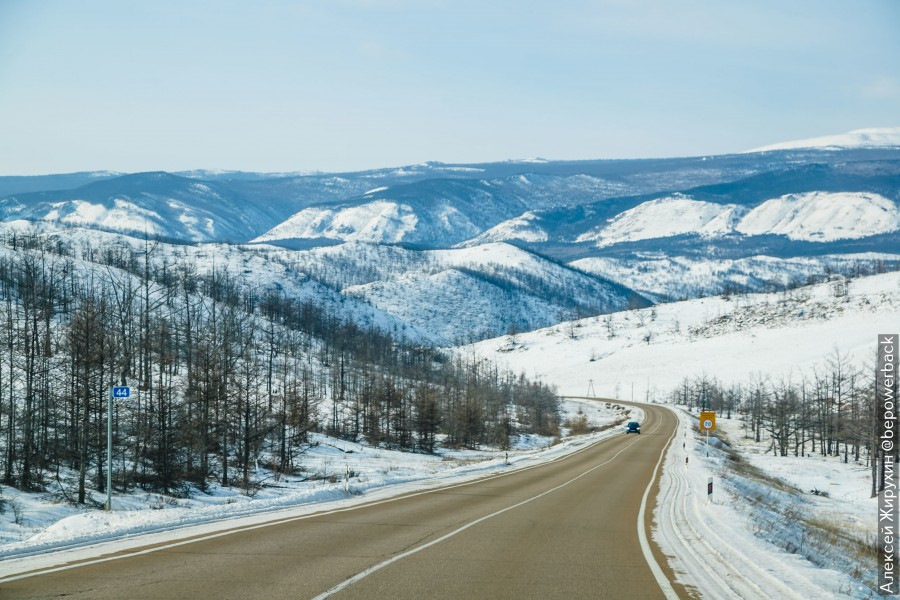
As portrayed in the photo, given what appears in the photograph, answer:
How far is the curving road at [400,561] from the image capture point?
10.2 metres

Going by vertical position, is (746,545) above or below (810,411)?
above

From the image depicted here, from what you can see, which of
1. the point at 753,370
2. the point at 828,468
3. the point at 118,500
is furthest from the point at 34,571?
the point at 753,370

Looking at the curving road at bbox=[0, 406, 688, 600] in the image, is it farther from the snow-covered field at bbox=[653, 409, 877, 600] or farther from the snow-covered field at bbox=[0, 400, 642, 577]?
the snow-covered field at bbox=[0, 400, 642, 577]

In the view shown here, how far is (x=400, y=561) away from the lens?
1248cm

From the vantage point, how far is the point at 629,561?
44.0ft

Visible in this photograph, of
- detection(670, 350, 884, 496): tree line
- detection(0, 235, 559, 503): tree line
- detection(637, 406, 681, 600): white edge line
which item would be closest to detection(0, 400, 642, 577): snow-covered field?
detection(0, 235, 559, 503): tree line

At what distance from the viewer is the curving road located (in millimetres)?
10250

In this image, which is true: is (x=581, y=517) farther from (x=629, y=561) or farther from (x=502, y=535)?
(x=629, y=561)

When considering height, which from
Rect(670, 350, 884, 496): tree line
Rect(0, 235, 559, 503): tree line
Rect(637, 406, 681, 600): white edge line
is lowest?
Rect(670, 350, 884, 496): tree line

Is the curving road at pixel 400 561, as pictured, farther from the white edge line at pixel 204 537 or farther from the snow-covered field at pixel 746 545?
the snow-covered field at pixel 746 545

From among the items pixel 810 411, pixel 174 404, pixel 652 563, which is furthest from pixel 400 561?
pixel 810 411

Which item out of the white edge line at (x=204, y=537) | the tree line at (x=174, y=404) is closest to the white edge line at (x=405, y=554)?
the white edge line at (x=204, y=537)

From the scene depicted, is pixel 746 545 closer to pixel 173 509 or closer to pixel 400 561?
pixel 400 561

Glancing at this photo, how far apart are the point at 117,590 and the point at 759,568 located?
11.4 metres
